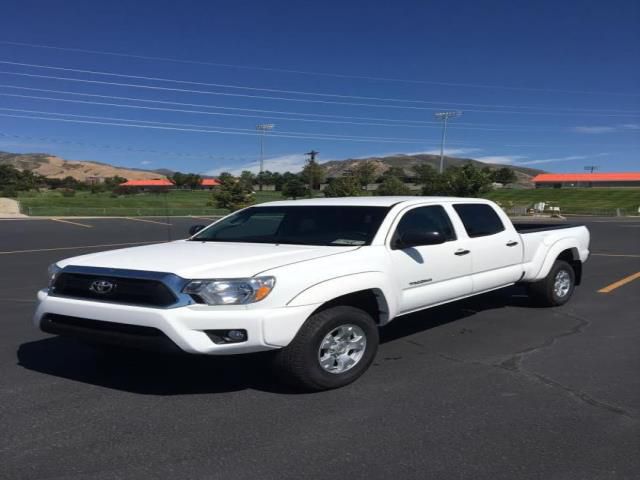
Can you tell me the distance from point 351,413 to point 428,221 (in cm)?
249

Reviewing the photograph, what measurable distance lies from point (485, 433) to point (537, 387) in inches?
43.0

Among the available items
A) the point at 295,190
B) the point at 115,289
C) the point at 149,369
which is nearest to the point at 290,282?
the point at 115,289

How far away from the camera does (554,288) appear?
7676 mm

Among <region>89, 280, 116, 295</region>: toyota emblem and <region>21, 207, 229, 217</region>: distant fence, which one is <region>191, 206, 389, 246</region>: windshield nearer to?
<region>89, 280, 116, 295</region>: toyota emblem

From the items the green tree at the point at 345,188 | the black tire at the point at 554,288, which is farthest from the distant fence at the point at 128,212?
the black tire at the point at 554,288

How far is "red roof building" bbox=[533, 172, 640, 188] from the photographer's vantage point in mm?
146125

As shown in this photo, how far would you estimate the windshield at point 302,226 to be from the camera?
534 cm

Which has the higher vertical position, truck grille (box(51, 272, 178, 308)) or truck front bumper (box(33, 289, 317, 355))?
truck grille (box(51, 272, 178, 308))

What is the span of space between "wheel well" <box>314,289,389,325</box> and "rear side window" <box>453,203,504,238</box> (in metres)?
1.72

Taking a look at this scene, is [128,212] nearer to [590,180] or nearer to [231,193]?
[231,193]

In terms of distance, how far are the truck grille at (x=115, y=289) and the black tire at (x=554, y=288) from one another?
5.14 metres

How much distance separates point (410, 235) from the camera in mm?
5242

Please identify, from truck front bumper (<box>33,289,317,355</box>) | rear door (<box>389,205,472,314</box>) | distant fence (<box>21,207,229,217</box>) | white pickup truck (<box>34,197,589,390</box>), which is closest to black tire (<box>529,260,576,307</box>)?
white pickup truck (<box>34,197,589,390</box>)

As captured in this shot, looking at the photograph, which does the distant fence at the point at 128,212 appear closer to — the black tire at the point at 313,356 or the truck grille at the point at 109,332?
the truck grille at the point at 109,332
